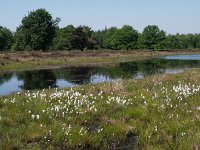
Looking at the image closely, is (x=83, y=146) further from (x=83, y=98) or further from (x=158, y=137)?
(x=83, y=98)

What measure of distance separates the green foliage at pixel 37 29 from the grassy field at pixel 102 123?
79354 mm

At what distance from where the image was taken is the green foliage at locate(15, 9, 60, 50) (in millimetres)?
92312

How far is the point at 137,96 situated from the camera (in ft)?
48.9

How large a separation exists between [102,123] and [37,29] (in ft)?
275

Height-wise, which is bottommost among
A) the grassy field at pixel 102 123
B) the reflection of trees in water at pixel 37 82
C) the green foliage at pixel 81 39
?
the reflection of trees in water at pixel 37 82

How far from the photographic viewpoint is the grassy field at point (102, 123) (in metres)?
9.52

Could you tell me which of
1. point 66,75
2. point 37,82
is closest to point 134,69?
point 66,75

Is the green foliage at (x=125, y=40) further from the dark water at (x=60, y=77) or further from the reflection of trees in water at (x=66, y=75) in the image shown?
the dark water at (x=60, y=77)

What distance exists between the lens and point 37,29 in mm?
92562

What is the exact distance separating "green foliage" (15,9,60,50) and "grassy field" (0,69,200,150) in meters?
79.4

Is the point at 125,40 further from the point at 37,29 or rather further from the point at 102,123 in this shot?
the point at 102,123

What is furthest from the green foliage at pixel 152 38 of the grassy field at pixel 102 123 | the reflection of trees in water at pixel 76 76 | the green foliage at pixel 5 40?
the grassy field at pixel 102 123

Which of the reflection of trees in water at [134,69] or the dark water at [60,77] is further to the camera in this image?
the reflection of trees in water at [134,69]

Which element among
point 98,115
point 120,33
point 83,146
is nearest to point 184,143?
point 83,146
